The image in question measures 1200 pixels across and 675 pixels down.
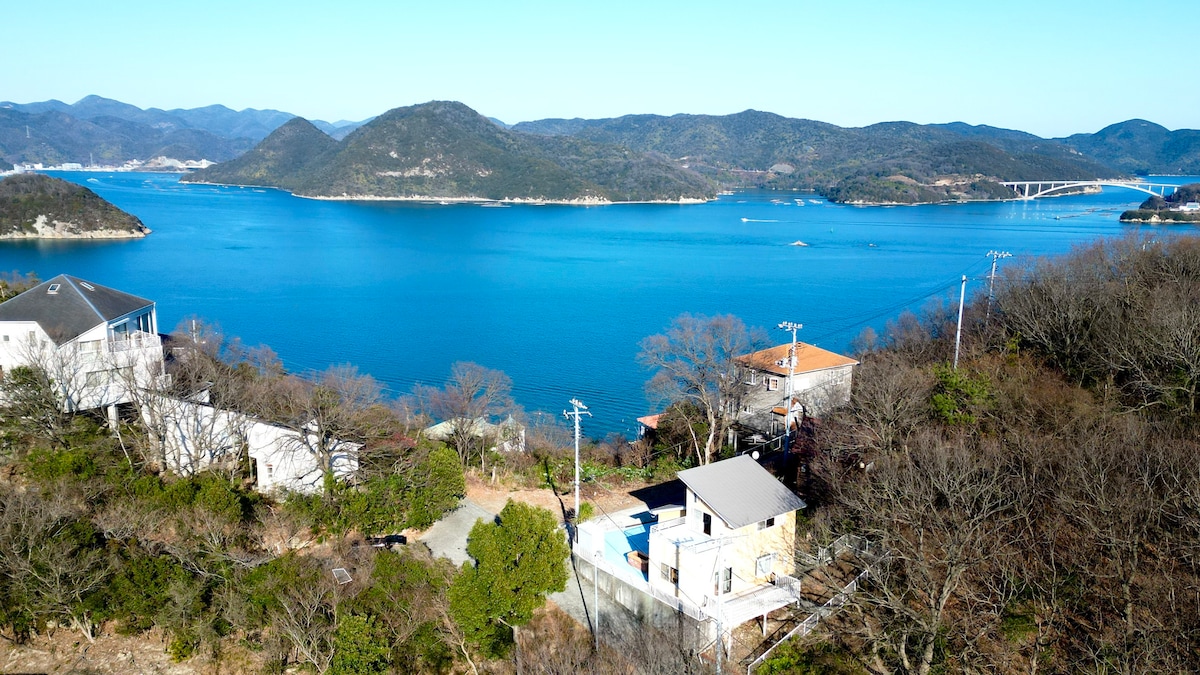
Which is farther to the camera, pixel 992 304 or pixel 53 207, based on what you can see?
pixel 53 207

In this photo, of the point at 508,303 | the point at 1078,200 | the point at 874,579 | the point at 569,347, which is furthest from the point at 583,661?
the point at 1078,200

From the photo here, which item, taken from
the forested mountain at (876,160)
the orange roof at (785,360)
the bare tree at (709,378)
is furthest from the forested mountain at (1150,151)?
the bare tree at (709,378)

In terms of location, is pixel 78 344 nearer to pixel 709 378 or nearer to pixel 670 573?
pixel 670 573

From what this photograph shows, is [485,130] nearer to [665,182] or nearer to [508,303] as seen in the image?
A: [665,182]

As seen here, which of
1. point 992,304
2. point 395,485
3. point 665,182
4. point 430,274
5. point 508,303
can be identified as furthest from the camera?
point 665,182

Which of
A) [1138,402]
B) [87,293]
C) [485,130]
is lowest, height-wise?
[1138,402]
